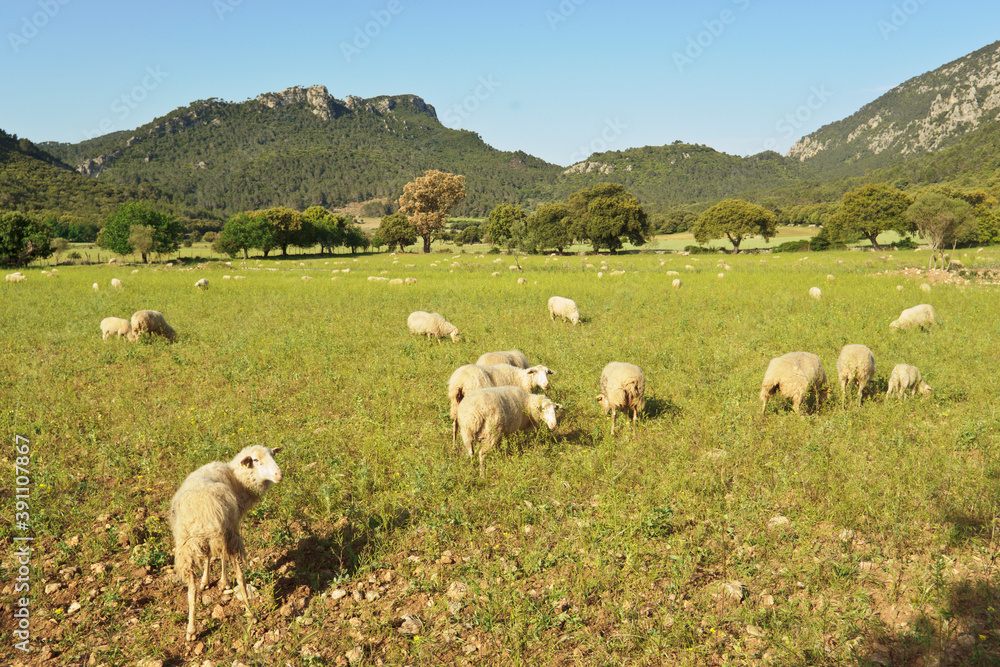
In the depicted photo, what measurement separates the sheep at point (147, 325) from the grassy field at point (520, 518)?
2020mm

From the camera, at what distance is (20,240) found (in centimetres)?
4838

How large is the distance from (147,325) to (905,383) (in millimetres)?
20246

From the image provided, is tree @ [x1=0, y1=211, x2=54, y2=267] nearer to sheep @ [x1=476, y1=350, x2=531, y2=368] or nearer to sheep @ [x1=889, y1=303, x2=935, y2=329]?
sheep @ [x1=476, y1=350, x2=531, y2=368]

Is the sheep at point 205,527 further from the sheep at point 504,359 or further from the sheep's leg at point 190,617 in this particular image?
the sheep at point 504,359

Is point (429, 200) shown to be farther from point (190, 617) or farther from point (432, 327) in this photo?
point (190, 617)

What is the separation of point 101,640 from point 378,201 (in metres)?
200

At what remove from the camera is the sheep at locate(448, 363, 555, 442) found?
27.6 feet

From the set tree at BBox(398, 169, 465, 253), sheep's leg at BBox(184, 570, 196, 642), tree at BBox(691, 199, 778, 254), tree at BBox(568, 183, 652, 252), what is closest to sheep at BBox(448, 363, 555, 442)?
sheep's leg at BBox(184, 570, 196, 642)

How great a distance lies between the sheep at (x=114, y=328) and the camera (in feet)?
48.1

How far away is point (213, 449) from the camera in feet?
23.6

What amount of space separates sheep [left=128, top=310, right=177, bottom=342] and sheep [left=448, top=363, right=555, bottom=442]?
38.3ft

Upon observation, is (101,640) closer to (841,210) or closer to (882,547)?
(882,547)

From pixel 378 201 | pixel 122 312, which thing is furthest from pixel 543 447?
pixel 378 201

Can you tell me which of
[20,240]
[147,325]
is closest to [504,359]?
[147,325]
